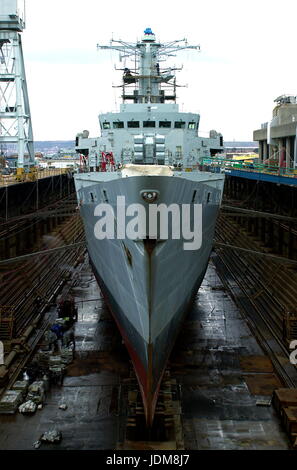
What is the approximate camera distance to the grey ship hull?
8.60 meters

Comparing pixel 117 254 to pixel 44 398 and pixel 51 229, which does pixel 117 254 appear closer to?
pixel 44 398

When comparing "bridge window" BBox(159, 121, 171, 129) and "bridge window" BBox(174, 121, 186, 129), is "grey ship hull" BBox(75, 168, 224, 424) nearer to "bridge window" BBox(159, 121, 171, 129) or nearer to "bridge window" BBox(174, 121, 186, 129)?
"bridge window" BBox(159, 121, 171, 129)

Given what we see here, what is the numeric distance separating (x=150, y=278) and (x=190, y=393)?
4.00 metres

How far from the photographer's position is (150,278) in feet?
28.0

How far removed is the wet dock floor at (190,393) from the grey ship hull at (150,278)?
4.19 ft

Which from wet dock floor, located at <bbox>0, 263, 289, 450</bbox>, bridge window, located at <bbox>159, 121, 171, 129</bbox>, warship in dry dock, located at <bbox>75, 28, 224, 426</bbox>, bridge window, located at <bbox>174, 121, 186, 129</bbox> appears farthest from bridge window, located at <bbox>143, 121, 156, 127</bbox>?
wet dock floor, located at <bbox>0, 263, 289, 450</bbox>

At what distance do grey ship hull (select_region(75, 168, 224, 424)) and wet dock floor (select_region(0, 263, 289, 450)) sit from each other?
1.28 m

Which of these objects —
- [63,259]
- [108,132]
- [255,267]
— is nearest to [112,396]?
[108,132]

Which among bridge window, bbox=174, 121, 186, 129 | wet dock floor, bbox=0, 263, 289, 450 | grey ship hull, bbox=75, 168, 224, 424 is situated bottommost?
wet dock floor, bbox=0, 263, 289, 450

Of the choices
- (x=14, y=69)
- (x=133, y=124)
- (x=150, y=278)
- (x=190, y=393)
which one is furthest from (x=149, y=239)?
(x=14, y=69)

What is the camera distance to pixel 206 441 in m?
9.16

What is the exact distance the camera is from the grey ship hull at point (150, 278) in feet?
28.2

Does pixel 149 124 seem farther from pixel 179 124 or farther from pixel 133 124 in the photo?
pixel 179 124
